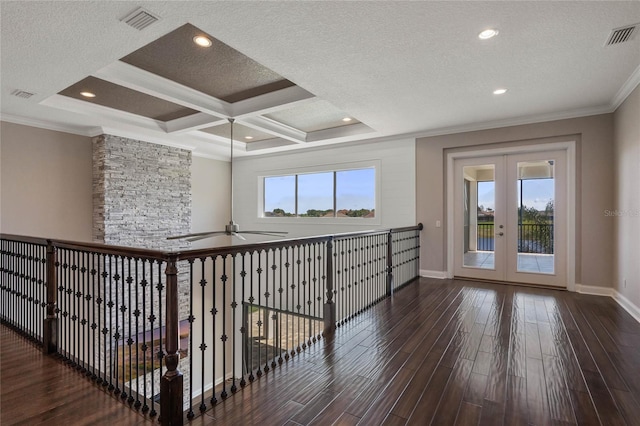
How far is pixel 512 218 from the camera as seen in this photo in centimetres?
549

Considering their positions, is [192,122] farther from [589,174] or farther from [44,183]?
[589,174]

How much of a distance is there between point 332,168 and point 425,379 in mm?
5394

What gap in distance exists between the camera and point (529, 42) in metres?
2.89

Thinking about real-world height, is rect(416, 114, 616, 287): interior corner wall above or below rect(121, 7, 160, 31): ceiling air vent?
below

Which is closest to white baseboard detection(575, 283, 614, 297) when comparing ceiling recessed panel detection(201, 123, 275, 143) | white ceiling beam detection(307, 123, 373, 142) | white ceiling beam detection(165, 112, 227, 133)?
white ceiling beam detection(307, 123, 373, 142)

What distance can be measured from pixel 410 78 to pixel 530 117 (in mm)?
2706

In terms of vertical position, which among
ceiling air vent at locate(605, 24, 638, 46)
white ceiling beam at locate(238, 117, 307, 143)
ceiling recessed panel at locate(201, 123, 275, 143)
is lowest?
ceiling air vent at locate(605, 24, 638, 46)

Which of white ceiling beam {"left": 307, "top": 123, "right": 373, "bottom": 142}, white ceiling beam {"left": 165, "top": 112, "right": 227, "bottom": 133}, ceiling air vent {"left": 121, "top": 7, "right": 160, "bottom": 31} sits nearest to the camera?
ceiling air vent {"left": 121, "top": 7, "right": 160, "bottom": 31}

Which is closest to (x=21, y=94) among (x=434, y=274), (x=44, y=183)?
(x=44, y=183)

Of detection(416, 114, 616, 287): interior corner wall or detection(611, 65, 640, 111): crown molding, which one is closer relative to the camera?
detection(611, 65, 640, 111): crown molding

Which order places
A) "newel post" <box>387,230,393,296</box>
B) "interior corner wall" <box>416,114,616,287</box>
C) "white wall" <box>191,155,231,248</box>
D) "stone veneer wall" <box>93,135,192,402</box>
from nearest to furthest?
"interior corner wall" <box>416,114,616,287</box>, "newel post" <box>387,230,393,296</box>, "stone veneer wall" <box>93,135,192,402</box>, "white wall" <box>191,155,231,248</box>

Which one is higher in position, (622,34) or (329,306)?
(622,34)

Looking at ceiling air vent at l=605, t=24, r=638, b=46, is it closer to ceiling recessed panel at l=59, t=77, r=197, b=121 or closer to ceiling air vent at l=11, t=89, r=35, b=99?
ceiling recessed panel at l=59, t=77, r=197, b=121

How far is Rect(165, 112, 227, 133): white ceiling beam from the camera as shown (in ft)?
17.9
